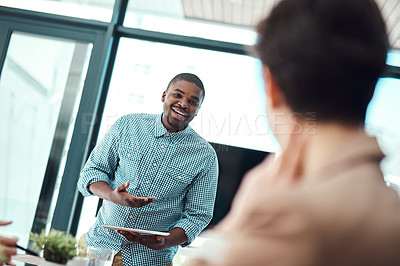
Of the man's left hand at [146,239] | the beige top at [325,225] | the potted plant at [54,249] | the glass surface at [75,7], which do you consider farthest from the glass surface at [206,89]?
the beige top at [325,225]

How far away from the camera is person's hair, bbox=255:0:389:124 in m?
0.53

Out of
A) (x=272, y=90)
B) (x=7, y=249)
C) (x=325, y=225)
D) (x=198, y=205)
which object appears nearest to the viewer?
(x=325, y=225)

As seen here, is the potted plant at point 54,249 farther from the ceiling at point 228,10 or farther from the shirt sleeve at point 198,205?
the ceiling at point 228,10

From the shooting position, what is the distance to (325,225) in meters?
0.45

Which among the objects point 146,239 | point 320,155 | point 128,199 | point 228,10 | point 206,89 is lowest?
point 146,239

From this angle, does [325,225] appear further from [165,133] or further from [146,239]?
[165,133]

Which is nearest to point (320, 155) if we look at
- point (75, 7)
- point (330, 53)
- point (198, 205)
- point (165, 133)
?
point (330, 53)

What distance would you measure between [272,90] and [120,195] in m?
1.49

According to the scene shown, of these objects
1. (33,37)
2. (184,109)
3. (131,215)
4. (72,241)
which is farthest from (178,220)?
(33,37)

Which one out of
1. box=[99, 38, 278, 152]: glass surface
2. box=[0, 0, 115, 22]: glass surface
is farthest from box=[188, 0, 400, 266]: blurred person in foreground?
box=[0, 0, 115, 22]: glass surface

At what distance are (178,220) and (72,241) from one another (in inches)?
40.6

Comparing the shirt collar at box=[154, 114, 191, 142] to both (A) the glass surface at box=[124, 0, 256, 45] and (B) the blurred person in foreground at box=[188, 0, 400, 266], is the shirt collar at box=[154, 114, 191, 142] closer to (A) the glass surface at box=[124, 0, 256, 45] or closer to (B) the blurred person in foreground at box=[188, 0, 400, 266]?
(A) the glass surface at box=[124, 0, 256, 45]

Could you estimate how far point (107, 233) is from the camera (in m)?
2.24

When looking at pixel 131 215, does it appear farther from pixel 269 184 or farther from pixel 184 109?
pixel 269 184
